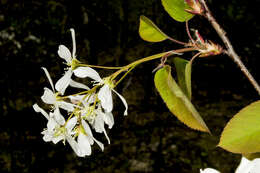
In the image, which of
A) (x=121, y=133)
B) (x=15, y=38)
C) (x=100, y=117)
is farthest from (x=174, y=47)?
(x=100, y=117)

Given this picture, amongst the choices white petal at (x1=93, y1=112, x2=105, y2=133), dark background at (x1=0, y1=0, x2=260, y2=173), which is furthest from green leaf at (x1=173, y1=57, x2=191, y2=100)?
dark background at (x1=0, y1=0, x2=260, y2=173)

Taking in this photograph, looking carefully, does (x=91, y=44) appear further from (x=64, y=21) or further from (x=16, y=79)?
(x=16, y=79)

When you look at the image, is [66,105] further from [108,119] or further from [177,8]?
[177,8]

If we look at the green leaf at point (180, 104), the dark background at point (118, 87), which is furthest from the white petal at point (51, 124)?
the dark background at point (118, 87)

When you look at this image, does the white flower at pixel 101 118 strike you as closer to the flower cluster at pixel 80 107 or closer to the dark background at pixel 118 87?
the flower cluster at pixel 80 107

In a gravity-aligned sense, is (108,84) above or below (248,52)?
above

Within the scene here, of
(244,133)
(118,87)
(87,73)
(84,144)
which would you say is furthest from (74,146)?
(118,87)
